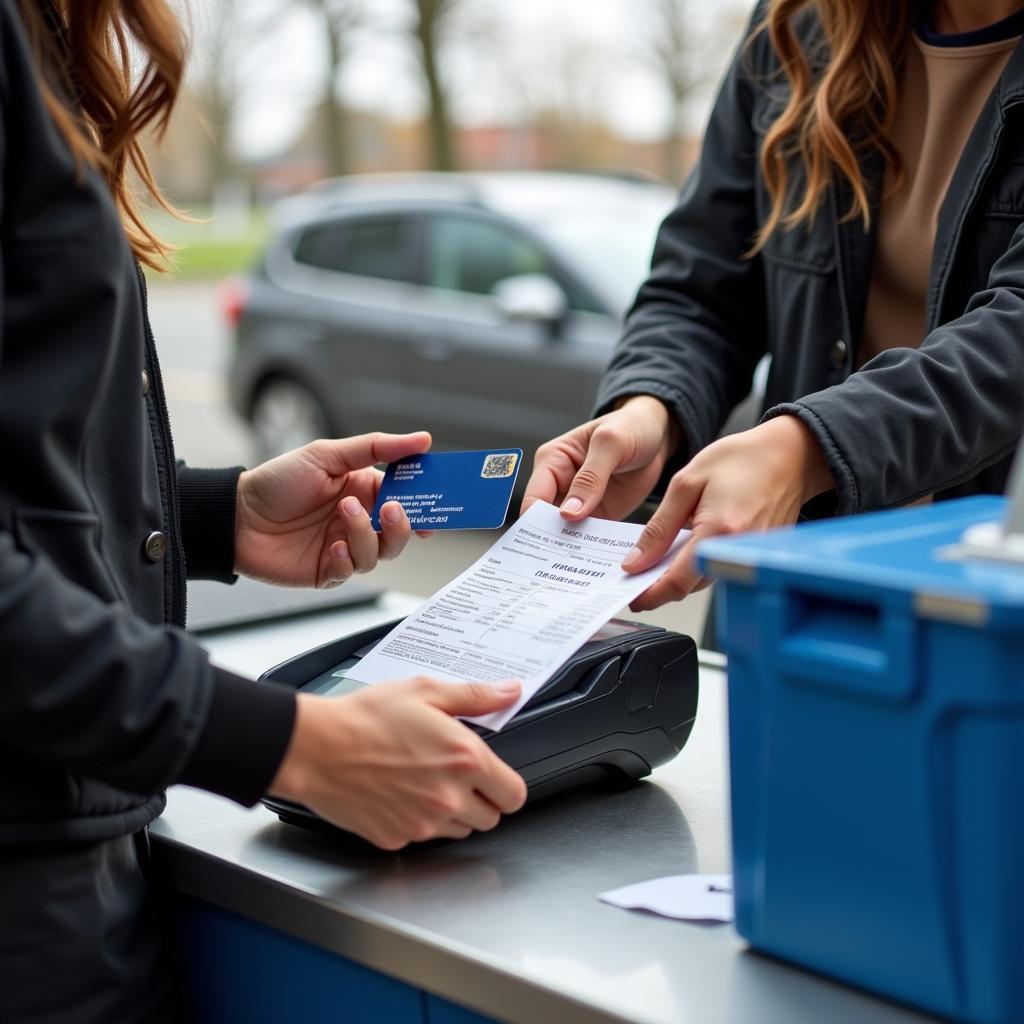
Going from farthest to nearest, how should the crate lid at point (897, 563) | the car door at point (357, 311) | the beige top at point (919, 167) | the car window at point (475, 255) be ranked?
the car door at point (357, 311), the car window at point (475, 255), the beige top at point (919, 167), the crate lid at point (897, 563)

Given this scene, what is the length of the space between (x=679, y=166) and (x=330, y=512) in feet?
42.2

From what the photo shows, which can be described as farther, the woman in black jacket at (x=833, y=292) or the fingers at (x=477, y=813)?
the woman in black jacket at (x=833, y=292)

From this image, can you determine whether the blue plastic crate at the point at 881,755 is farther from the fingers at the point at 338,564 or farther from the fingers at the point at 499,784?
the fingers at the point at 338,564

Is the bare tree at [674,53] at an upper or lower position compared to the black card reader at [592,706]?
upper

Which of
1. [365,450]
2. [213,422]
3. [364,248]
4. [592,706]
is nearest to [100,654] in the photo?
[592,706]

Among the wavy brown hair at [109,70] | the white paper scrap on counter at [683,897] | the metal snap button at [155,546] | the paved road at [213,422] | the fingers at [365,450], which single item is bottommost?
the paved road at [213,422]

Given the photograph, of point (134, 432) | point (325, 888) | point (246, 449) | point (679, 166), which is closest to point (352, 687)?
point (325, 888)

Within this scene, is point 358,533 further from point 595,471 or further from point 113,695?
point 113,695

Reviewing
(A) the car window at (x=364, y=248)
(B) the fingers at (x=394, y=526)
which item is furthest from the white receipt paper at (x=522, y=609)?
(A) the car window at (x=364, y=248)

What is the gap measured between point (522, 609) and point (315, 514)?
36 cm

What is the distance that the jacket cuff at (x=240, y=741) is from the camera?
0.93m

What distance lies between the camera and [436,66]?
1251cm

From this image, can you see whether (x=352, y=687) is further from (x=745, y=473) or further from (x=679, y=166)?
(x=679, y=166)

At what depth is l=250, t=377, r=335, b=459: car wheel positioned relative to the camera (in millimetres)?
6246
